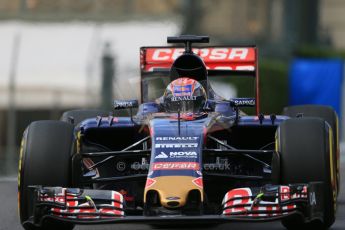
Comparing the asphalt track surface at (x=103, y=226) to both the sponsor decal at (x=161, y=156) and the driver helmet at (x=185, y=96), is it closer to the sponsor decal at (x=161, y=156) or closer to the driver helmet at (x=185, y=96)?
the driver helmet at (x=185, y=96)

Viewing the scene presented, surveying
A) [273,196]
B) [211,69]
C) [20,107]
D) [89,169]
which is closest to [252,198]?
[273,196]

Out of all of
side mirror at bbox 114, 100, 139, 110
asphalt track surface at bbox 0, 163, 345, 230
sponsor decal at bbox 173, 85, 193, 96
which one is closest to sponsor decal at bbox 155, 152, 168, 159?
sponsor decal at bbox 173, 85, 193, 96

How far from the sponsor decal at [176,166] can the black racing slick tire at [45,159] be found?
27.7 inches

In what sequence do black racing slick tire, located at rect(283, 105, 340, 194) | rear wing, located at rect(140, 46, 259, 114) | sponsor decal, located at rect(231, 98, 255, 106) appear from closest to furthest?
sponsor decal, located at rect(231, 98, 255, 106) < black racing slick tire, located at rect(283, 105, 340, 194) < rear wing, located at rect(140, 46, 259, 114)

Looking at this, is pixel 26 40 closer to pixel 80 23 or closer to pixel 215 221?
pixel 80 23

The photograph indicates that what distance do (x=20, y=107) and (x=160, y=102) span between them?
9.05 metres

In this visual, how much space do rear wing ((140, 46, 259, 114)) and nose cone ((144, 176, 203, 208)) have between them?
12.4ft

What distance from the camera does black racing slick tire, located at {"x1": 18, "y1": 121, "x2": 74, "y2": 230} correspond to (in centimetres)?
981

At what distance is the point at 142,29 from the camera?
24.2 meters

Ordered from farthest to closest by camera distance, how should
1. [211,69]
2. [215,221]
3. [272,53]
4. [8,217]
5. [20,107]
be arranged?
[272,53]
[20,107]
[211,69]
[8,217]
[215,221]

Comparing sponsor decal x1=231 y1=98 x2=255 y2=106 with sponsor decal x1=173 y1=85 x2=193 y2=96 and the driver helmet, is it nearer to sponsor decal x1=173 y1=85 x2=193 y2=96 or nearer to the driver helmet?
the driver helmet

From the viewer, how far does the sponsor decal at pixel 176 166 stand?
31.5ft

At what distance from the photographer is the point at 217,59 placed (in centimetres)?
1334

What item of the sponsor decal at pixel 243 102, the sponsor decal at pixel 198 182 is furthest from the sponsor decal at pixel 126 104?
the sponsor decal at pixel 198 182
